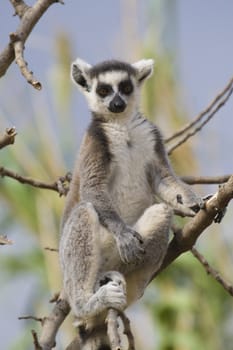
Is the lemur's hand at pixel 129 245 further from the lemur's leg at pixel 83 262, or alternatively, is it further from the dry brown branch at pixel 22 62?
the dry brown branch at pixel 22 62

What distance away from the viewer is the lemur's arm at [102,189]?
4.29 meters

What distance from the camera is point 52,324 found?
4.28 m

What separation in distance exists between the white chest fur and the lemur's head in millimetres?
182

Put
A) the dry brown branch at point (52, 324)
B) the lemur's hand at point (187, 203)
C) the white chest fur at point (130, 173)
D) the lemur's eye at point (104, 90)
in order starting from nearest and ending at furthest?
the dry brown branch at point (52, 324) → the lemur's hand at point (187, 203) → the white chest fur at point (130, 173) → the lemur's eye at point (104, 90)

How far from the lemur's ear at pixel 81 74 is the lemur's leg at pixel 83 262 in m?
1.13

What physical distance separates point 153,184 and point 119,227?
0.49 metres

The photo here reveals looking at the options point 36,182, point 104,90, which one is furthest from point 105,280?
point 104,90

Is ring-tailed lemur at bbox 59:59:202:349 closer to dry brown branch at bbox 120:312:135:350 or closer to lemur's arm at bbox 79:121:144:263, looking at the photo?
lemur's arm at bbox 79:121:144:263

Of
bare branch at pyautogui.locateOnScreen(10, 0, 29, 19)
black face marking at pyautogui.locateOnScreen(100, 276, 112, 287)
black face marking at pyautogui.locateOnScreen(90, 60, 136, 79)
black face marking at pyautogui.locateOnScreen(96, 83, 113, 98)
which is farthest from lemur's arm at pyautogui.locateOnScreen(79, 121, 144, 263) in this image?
bare branch at pyautogui.locateOnScreen(10, 0, 29, 19)

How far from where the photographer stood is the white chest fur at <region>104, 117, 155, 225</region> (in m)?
4.59

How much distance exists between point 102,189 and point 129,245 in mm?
376

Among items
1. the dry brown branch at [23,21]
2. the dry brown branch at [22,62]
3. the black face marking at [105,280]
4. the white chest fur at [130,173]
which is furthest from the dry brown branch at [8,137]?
the white chest fur at [130,173]

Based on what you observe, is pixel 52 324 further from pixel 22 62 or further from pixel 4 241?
pixel 22 62

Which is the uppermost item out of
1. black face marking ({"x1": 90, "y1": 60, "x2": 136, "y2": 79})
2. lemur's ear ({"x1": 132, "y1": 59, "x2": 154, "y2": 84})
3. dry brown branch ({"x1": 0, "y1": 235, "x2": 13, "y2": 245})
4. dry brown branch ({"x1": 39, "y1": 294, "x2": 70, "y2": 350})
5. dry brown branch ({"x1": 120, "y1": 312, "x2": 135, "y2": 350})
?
dry brown branch ({"x1": 0, "y1": 235, "x2": 13, "y2": 245})
